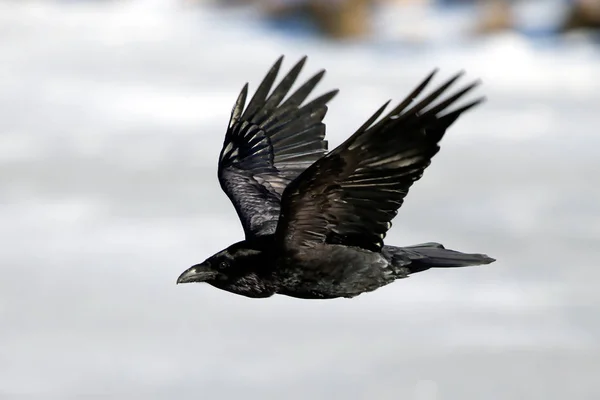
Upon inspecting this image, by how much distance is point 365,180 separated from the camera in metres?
3.56

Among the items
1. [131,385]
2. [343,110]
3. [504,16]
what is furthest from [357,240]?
[504,16]

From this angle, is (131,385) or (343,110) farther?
(343,110)

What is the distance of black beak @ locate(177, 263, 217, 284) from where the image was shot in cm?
389

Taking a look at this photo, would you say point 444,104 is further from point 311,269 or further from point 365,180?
point 311,269

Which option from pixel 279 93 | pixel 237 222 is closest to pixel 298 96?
pixel 279 93

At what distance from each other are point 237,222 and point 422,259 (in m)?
5.26

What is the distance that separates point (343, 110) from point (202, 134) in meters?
1.28

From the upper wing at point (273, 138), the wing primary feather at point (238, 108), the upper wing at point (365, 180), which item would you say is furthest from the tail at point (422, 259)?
the wing primary feather at point (238, 108)

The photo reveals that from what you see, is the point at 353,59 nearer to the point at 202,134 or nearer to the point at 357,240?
the point at 202,134

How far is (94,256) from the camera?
27.9ft

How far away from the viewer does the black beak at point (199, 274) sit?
389 centimetres

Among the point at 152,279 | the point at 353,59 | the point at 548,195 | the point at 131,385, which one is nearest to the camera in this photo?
the point at 131,385

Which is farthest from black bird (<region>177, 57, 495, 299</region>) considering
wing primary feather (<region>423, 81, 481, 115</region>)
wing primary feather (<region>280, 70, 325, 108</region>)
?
wing primary feather (<region>280, 70, 325, 108</region>)

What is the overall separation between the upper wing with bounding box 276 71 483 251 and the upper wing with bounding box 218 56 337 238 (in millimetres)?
879
